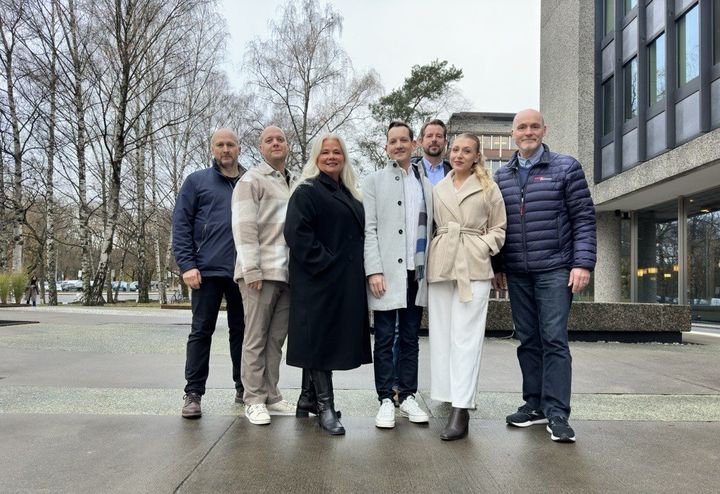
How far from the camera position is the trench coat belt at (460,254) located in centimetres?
384

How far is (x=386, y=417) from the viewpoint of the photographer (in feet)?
12.8

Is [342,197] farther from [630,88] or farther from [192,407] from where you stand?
[630,88]

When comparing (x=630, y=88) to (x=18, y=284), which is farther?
(x=18, y=284)

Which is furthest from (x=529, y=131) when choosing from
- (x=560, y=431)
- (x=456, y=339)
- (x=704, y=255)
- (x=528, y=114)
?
(x=704, y=255)

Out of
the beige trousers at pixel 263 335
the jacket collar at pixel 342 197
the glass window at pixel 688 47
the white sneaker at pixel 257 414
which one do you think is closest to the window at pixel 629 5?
the glass window at pixel 688 47

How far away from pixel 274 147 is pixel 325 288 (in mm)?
1226

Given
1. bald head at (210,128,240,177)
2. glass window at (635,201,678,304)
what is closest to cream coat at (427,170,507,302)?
bald head at (210,128,240,177)

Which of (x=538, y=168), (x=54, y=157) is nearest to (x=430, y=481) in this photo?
(x=538, y=168)

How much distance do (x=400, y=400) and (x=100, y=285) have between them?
2029cm

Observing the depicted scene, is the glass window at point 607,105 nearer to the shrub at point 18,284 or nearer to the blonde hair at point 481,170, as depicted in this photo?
the blonde hair at point 481,170

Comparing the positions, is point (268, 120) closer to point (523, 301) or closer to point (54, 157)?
point (54, 157)

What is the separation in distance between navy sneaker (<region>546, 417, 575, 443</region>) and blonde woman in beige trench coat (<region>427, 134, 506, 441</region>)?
0.54 meters

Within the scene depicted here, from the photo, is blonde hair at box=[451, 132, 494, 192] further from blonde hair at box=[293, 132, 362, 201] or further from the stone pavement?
the stone pavement

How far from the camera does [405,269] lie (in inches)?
160
